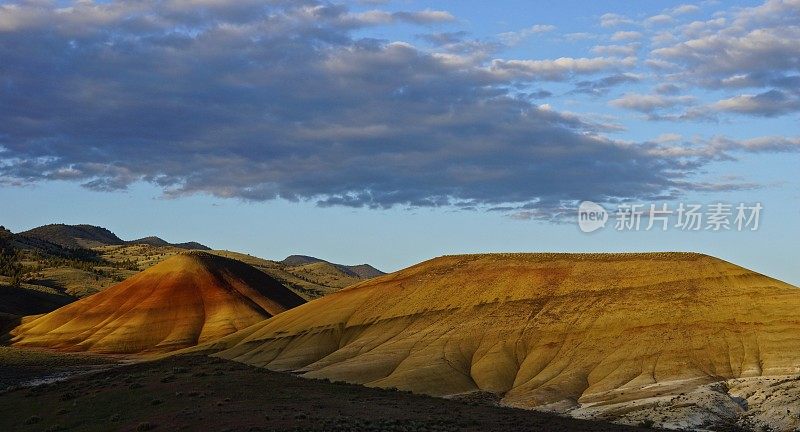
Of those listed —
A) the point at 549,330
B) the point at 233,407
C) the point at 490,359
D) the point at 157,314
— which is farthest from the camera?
the point at 157,314

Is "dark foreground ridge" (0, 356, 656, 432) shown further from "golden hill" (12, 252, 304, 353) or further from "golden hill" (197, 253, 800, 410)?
"golden hill" (12, 252, 304, 353)

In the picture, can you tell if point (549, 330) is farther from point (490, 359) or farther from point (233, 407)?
point (233, 407)

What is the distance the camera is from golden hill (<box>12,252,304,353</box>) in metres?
166

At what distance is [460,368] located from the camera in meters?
96.2

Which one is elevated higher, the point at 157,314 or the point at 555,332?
the point at 555,332

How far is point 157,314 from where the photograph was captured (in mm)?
177000

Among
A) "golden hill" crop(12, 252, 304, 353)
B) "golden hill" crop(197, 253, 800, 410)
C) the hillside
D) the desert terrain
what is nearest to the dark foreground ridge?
the desert terrain

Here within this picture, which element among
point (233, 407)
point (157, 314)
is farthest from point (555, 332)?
point (157, 314)

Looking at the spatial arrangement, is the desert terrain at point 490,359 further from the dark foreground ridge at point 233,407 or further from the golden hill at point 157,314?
the golden hill at point 157,314

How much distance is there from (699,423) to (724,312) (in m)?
34.1

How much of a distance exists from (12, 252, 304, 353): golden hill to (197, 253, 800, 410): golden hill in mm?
37269

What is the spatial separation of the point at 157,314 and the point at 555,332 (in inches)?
3916

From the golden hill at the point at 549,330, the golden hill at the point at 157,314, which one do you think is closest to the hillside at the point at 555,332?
the golden hill at the point at 549,330

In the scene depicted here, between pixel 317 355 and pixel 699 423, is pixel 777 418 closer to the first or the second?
pixel 699 423
